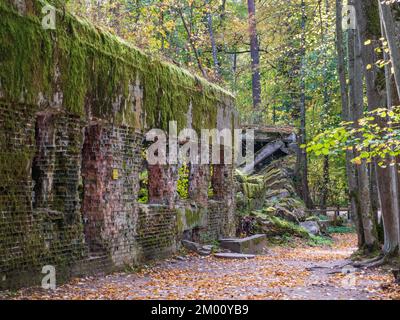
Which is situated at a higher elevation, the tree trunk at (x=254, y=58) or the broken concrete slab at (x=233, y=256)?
the tree trunk at (x=254, y=58)

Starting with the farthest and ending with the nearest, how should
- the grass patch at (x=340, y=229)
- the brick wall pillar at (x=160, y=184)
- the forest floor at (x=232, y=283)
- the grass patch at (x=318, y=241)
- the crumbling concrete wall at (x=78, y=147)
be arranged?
the grass patch at (x=340, y=229)
the grass patch at (x=318, y=241)
the brick wall pillar at (x=160, y=184)
the forest floor at (x=232, y=283)
the crumbling concrete wall at (x=78, y=147)

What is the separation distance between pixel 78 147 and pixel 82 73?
1.25 meters

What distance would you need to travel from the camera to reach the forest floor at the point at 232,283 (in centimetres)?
847

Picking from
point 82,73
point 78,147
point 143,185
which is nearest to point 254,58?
point 143,185

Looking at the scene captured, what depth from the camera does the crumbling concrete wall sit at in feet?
27.3

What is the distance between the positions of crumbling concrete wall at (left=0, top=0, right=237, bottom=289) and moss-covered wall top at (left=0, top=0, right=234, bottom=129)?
19mm

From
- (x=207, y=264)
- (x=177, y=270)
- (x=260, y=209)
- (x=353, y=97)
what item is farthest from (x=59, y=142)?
(x=260, y=209)

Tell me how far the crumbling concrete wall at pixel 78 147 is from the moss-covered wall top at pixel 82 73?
2 cm

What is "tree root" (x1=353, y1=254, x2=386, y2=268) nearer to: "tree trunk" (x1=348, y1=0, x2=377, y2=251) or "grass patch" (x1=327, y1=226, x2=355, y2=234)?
"tree trunk" (x1=348, y1=0, x2=377, y2=251)

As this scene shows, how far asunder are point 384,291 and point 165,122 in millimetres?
6411

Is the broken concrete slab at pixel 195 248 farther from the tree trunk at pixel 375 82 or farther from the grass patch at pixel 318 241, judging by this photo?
the grass patch at pixel 318 241

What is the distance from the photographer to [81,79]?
9.88m

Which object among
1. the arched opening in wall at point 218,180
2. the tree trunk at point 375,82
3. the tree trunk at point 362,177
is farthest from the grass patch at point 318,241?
the tree trunk at point 375,82

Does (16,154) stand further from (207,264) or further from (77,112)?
(207,264)
